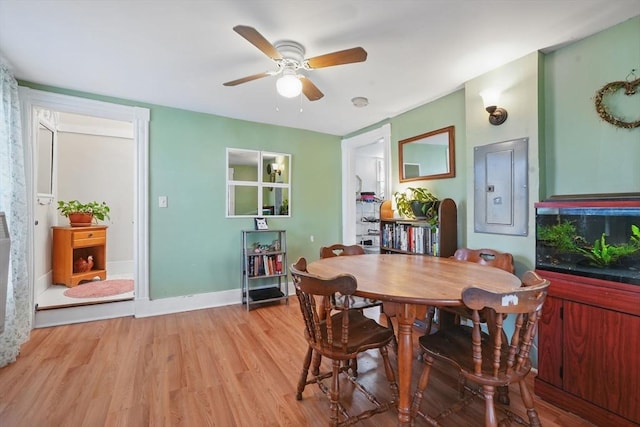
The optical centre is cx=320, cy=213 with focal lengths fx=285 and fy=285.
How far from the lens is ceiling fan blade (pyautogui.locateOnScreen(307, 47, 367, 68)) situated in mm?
1694

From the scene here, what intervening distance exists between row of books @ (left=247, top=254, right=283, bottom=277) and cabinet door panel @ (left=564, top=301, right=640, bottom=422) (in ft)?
9.11

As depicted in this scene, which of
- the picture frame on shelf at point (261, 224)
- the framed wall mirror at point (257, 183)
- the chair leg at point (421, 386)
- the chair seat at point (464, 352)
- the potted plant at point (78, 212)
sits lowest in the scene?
the chair leg at point (421, 386)

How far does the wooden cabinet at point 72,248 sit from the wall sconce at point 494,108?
191 inches

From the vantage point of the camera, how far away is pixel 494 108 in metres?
2.29

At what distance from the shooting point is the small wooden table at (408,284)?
124 cm

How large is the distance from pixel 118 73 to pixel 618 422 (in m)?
4.07

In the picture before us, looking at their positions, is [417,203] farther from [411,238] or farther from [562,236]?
[562,236]

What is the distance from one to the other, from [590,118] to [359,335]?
208 centimetres

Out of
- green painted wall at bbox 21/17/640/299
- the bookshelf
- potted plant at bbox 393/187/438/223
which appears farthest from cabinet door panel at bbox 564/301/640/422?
the bookshelf

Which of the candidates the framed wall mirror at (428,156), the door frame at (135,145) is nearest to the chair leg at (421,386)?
the framed wall mirror at (428,156)

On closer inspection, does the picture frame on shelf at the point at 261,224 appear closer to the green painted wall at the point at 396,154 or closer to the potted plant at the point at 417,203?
the green painted wall at the point at 396,154

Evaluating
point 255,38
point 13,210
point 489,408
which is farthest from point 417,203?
point 13,210

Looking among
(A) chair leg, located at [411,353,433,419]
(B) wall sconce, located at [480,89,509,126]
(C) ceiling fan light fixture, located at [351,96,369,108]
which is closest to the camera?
(A) chair leg, located at [411,353,433,419]

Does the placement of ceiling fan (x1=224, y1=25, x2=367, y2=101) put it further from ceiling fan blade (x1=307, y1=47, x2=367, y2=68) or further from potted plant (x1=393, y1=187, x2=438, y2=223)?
potted plant (x1=393, y1=187, x2=438, y2=223)
